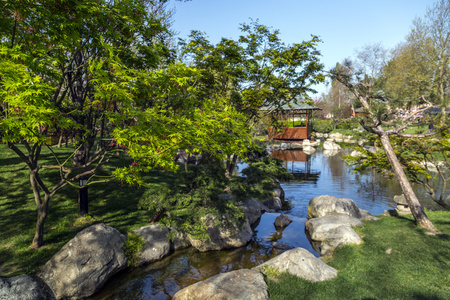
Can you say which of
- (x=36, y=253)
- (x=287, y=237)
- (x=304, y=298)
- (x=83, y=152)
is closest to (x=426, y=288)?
(x=304, y=298)

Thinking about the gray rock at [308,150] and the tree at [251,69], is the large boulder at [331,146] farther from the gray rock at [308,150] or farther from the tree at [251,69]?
the tree at [251,69]

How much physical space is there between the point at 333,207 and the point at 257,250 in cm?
500

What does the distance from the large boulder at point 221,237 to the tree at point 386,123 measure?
21.1ft

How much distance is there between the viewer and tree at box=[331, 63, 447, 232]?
10.3m

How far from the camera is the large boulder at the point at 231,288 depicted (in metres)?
6.49

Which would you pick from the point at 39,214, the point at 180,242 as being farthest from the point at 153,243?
the point at 39,214

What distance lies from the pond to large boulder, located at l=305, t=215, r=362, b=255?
39 centimetres

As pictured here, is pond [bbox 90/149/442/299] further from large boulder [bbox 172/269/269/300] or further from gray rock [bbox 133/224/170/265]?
large boulder [bbox 172/269/269/300]

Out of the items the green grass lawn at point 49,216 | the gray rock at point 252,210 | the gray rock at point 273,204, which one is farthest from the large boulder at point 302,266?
the gray rock at point 273,204

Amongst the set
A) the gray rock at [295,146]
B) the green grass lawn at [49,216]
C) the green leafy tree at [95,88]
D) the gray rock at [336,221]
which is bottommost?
the gray rock at [336,221]

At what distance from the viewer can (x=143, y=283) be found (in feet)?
27.0

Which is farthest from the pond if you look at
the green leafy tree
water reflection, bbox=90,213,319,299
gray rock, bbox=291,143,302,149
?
gray rock, bbox=291,143,302,149

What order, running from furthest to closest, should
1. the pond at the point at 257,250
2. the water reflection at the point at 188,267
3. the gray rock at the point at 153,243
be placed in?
the gray rock at the point at 153,243, the pond at the point at 257,250, the water reflection at the point at 188,267

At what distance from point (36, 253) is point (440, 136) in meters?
16.1
